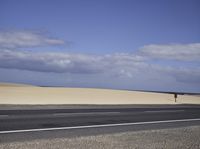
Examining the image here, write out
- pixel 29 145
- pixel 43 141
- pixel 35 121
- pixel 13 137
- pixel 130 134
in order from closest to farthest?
pixel 29 145 < pixel 43 141 < pixel 13 137 < pixel 130 134 < pixel 35 121

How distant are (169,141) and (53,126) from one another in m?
5.12

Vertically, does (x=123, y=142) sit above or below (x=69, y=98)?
below

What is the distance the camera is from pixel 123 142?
11.6m

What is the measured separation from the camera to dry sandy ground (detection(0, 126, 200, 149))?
10.5m

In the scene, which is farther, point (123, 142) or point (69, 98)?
point (69, 98)

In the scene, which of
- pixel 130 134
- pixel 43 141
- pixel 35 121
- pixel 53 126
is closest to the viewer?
pixel 43 141

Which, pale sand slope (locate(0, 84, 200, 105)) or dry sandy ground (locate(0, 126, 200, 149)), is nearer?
dry sandy ground (locate(0, 126, 200, 149))

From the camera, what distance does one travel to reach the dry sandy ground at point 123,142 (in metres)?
10.5

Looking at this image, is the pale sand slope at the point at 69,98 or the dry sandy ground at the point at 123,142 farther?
the pale sand slope at the point at 69,98

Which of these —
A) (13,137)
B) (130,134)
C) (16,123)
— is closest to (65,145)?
(13,137)

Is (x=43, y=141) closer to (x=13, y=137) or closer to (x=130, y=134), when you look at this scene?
(x=13, y=137)

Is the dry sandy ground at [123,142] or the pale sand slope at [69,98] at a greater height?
the pale sand slope at [69,98]

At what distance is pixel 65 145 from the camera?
1056cm

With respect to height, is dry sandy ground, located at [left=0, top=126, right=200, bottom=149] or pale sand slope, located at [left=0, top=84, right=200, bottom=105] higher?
pale sand slope, located at [left=0, top=84, right=200, bottom=105]
